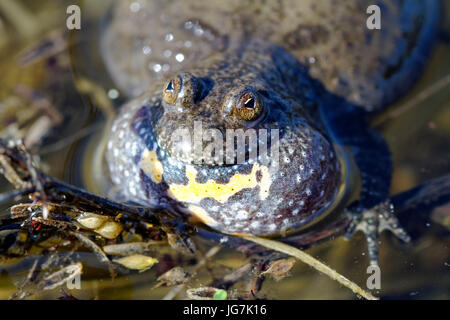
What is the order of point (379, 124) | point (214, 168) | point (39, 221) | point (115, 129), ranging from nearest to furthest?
point (214, 168) → point (39, 221) → point (115, 129) → point (379, 124)

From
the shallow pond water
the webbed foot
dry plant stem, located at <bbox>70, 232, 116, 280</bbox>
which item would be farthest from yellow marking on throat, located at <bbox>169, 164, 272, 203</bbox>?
the webbed foot

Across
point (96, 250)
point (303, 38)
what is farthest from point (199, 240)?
point (303, 38)

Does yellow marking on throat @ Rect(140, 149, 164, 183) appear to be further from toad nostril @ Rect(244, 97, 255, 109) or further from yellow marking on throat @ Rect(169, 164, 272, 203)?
toad nostril @ Rect(244, 97, 255, 109)

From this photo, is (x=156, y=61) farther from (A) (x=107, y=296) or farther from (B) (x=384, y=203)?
(B) (x=384, y=203)

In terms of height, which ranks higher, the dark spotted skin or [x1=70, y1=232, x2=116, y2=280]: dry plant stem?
the dark spotted skin

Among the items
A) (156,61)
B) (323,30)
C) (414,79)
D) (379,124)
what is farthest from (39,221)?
(414,79)
